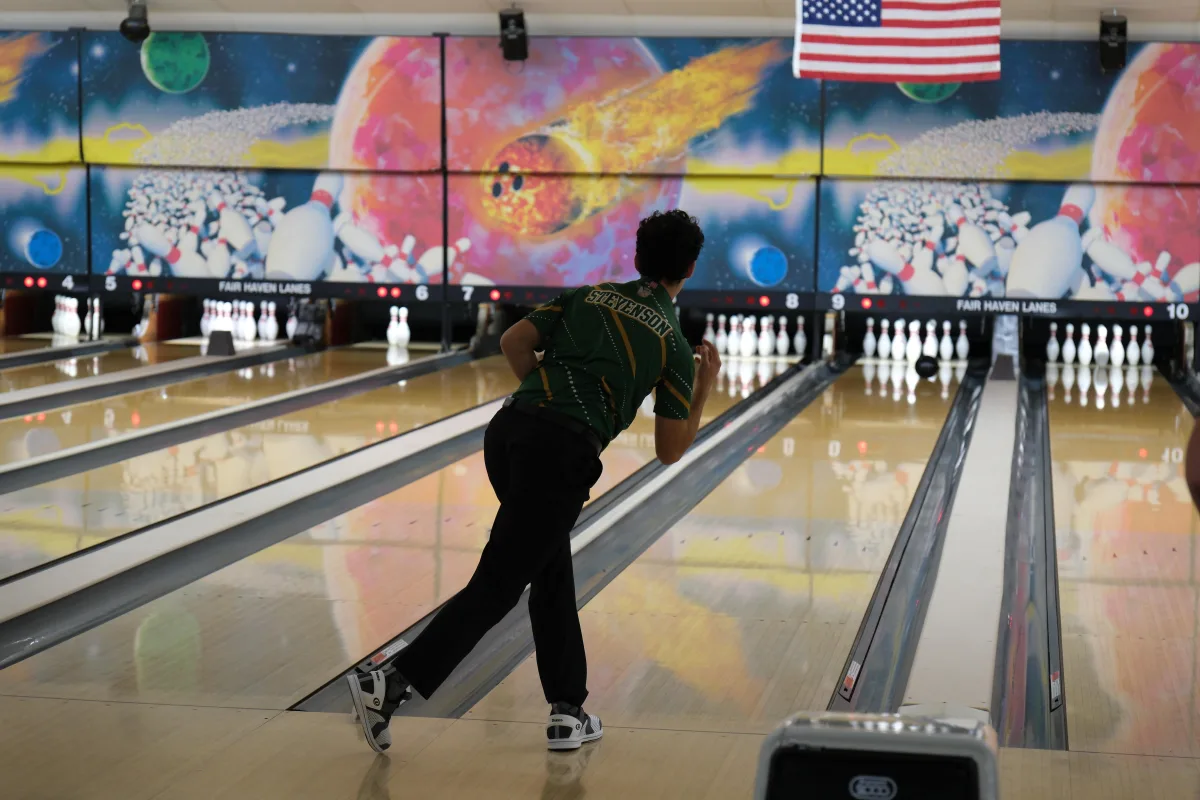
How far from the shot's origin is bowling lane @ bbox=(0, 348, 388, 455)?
5.88 metres

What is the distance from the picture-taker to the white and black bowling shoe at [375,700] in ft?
8.42

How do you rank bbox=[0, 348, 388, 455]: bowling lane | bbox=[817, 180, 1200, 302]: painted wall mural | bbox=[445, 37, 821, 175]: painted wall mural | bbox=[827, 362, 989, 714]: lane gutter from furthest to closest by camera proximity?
1. bbox=[445, 37, 821, 175]: painted wall mural
2. bbox=[817, 180, 1200, 302]: painted wall mural
3. bbox=[0, 348, 388, 455]: bowling lane
4. bbox=[827, 362, 989, 714]: lane gutter

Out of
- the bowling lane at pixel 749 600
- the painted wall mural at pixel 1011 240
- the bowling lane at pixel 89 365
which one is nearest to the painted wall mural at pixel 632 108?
the painted wall mural at pixel 1011 240

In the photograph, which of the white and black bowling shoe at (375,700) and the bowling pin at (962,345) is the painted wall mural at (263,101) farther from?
the white and black bowling shoe at (375,700)

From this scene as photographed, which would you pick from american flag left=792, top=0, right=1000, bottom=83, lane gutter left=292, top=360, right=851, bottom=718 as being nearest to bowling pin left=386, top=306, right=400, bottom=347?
lane gutter left=292, top=360, right=851, bottom=718

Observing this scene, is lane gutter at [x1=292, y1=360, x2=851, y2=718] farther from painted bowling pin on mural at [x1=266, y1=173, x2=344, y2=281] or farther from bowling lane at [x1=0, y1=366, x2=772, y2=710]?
painted bowling pin on mural at [x1=266, y1=173, x2=344, y2=281]

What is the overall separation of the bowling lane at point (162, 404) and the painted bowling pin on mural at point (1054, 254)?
3.67 m

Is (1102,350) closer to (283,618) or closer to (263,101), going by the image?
(263,101)

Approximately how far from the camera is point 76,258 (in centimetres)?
927

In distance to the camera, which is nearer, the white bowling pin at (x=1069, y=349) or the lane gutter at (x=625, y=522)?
the lane gutter at (x=625, y=522)

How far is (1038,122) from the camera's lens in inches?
327

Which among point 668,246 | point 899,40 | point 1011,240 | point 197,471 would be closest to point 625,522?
point 197,471

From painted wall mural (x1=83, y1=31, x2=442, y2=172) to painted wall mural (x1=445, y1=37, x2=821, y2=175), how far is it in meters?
0.26

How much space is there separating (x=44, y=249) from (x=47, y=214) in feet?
0.70
